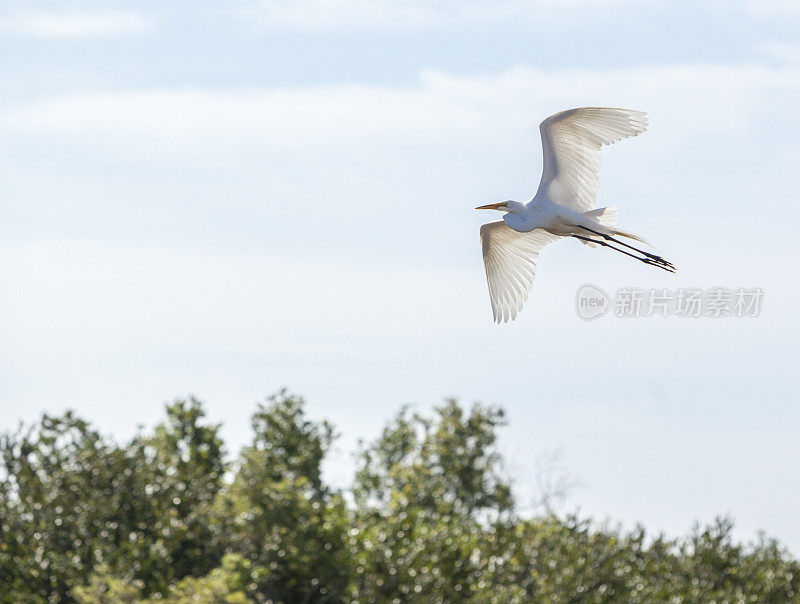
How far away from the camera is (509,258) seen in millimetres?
12609

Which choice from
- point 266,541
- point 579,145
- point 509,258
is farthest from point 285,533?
point 579,145

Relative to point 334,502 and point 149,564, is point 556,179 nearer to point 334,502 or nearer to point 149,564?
point 334,502

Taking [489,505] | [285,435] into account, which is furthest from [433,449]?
[285,435]

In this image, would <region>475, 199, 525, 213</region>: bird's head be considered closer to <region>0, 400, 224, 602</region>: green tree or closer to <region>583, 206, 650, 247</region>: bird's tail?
<region>583, 206, 650, 247</region>: bird's tail

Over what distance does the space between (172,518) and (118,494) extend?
1.03 m

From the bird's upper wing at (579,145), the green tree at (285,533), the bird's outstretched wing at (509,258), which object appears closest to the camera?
the bird's upper wing at (579,145)

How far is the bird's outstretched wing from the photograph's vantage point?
40.7ft

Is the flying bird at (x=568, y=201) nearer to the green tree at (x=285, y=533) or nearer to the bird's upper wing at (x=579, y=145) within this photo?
the bird's upper wing at (x=579, y=145)

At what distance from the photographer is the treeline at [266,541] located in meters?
15.3

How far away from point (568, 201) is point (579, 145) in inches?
24.9

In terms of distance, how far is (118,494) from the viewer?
1705 centimetres

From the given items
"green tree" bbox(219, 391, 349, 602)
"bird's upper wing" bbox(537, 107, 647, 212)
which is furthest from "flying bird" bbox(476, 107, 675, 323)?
"green tree" bbox(219, 391, 349, 602)

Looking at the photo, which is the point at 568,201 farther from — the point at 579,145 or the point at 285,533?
the point at 285,533

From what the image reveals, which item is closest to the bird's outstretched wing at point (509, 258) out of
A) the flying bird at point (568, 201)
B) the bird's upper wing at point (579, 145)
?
the flying bird at point (568, 201)
